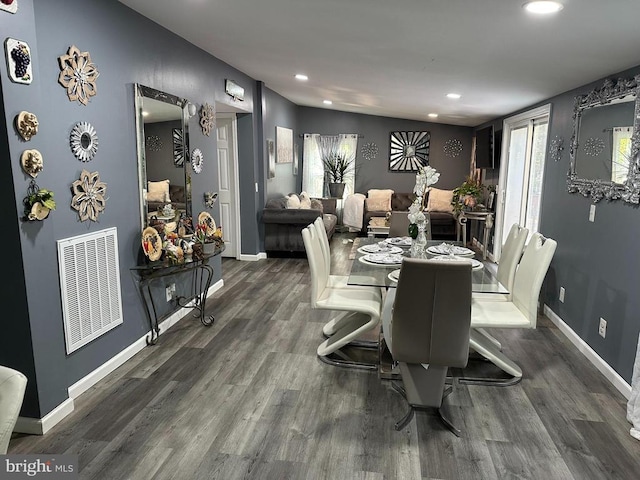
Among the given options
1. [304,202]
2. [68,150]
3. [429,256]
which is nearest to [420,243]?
[429,256]

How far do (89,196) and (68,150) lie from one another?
0.31 m

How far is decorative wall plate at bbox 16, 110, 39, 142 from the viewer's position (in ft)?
7.02

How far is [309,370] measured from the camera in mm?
3180

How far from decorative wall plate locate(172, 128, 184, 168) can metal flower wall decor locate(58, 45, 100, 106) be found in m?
1.05

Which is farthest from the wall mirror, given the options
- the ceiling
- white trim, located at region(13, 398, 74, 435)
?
white trim, located at region(13, 398, 74, 435)

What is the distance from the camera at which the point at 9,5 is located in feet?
6.81

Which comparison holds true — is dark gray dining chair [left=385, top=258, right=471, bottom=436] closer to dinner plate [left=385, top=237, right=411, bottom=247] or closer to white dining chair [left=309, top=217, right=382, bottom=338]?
white dining chair [left=309, top=217, right=382, bottom=338]

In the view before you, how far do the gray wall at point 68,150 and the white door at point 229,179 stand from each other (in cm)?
217

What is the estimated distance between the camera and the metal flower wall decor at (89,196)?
107 inches

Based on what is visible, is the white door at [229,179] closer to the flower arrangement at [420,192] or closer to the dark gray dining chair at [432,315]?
the flower arrangement at [420,192]

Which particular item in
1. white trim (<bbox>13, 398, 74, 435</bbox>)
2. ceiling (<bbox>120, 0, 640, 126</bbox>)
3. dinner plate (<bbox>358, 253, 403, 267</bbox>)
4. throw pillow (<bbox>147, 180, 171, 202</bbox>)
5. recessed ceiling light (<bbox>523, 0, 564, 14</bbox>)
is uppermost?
ceiling (<bbox>120, 0, 640, 126</bbox>)

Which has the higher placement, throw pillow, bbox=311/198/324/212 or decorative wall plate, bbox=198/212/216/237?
decorative wall plate, bbox=198/212/216/237

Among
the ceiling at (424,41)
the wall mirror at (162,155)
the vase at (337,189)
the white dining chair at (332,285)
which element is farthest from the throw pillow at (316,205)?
the white dining chair at (332,285)

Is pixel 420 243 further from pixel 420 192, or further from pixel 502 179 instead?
pixel 502 179
